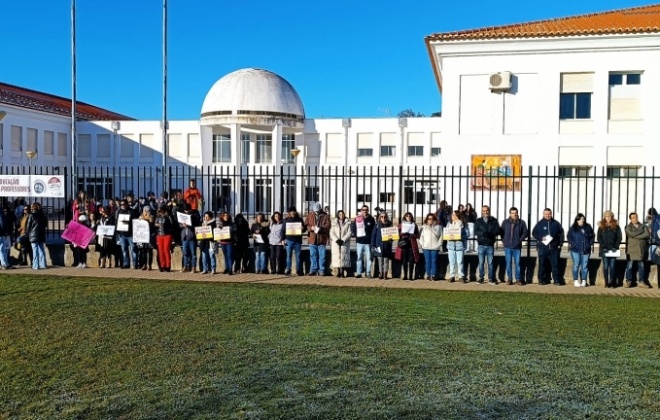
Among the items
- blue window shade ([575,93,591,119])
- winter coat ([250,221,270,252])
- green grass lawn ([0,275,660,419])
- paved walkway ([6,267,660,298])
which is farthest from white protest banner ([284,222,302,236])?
blue window shade ([575,93,591,119])

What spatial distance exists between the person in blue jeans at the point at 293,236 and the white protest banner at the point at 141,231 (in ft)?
10.9

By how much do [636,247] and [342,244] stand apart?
20.4ft

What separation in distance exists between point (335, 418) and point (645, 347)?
4.61 meters

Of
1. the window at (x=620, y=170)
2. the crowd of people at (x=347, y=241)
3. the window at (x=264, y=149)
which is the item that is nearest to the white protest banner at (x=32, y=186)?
the crowd of people at (x=347, y=241)

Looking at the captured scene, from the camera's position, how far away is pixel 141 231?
1645 cm

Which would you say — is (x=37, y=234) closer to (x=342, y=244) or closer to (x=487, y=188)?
(x=342, y=244)

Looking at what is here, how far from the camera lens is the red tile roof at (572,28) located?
22281mm

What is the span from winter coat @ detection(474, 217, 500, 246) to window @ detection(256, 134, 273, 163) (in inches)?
1277

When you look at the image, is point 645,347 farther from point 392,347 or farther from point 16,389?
point 16,389

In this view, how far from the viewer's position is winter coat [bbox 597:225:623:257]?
46.7 feet

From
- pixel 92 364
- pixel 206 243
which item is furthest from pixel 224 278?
pixel 92 364

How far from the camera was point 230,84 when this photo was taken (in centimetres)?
4478

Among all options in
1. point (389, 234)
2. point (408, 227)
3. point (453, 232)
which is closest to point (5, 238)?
point (389, 234)

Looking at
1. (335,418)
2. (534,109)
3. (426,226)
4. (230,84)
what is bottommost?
(335,418)
